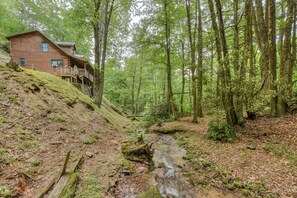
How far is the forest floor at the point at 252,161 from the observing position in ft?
14.4

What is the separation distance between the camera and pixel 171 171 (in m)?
6.06

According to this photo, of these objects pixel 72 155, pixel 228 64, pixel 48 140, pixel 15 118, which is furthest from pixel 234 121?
pixel 15 118

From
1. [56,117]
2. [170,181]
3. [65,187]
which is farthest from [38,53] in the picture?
[170,181]

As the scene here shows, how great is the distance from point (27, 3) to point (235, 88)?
99.0 feet

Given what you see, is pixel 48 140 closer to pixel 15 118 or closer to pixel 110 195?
pixel 15 118

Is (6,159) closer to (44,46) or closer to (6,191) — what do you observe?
(6,191)

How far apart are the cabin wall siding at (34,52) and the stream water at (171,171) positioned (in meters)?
17.0

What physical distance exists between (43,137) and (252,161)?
7124 millimetres

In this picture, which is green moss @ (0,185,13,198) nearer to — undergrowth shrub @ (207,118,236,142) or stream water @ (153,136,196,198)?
stream water @ (153,136,196,198)

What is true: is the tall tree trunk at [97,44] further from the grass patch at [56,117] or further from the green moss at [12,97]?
the green moss at [12,97]

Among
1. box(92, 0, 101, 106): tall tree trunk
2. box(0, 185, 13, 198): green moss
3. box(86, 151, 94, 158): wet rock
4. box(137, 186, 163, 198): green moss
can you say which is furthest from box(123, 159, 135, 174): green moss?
box(92, 0, 101, 106): tall tree trunk

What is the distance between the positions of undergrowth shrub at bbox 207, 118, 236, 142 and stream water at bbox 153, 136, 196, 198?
5.14ft

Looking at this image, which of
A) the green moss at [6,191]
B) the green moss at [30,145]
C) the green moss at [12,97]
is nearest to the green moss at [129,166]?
the green moss at [30,145]

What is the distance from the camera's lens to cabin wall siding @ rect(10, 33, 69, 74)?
62.2ft
